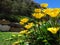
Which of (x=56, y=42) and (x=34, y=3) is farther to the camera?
(x=34, y=3)

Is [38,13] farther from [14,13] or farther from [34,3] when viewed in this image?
[34,3]

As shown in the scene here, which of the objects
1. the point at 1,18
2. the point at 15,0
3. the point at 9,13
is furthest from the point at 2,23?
the point at 15,0

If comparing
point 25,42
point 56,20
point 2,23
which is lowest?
point 2,23

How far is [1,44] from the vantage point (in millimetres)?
7348

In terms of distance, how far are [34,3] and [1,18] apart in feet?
14.4

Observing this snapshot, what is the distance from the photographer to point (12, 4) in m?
15.3


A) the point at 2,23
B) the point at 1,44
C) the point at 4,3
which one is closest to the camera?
the point at 1,44

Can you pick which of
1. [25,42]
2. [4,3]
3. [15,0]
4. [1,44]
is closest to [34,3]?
[15,0]

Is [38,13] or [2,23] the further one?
[2,23]

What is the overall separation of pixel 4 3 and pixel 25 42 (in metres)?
9.61

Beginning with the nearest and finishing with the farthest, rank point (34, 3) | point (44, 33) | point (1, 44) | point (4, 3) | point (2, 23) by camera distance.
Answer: point (44, 33) → point (1, 44) → point (2, 23) → point (4, 3) → point (34, 3)

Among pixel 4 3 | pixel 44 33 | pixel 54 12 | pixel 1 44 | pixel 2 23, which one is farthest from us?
pixel 4 3

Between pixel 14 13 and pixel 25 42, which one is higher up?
pixel 25 42

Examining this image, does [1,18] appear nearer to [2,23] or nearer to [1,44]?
[2,23]
